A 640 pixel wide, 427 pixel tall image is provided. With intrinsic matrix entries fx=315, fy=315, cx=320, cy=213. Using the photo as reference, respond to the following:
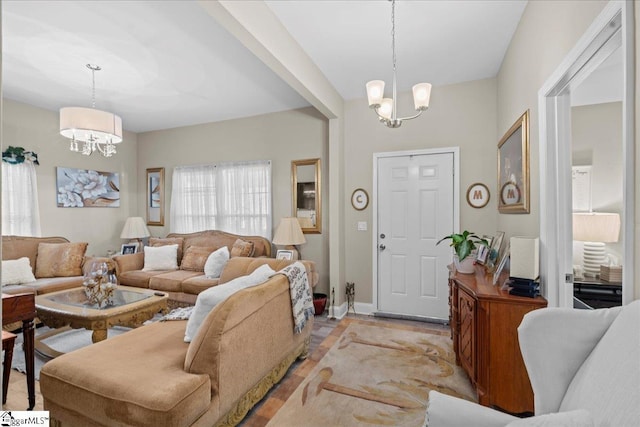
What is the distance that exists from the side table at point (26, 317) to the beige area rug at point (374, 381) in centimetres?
158

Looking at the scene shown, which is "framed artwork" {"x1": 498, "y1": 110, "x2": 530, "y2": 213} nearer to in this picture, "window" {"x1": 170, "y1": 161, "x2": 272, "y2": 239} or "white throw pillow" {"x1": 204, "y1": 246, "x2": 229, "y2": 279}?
"window" {"x1": 170, "y1": 161, "x2": 272, "y2": 239}

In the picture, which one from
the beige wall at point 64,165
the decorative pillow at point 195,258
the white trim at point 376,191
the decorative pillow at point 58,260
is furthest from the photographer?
the decorative pillow at point 195,258

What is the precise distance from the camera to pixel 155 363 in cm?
172

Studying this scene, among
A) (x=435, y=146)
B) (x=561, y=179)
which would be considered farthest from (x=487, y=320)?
(x=435, y=146)

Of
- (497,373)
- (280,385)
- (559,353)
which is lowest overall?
(280,385)

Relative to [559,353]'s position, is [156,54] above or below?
above

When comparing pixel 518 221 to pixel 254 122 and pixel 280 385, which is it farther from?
pixel 254 122

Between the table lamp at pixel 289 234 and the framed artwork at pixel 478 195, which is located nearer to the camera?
the framed artwork at pixel 478 195

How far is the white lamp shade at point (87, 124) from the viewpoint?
297 centimetres

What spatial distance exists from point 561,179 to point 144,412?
2.65m

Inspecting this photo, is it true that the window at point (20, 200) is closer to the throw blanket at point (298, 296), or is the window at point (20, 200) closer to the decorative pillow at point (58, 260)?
the decorative pillow at point (58, 260)

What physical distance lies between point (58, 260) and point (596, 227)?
18.6 ft

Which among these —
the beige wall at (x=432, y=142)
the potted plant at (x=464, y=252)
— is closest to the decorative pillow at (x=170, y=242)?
the beige wall at (x=432, y=142)

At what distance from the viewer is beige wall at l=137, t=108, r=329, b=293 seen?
430 cm
